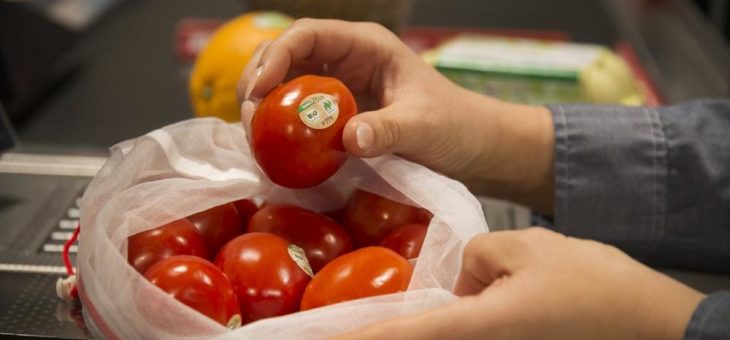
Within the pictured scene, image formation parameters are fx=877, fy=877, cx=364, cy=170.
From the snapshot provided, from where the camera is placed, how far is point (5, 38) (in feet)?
4.61

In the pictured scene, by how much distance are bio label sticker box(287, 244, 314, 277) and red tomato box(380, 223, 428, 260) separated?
0.26 ft

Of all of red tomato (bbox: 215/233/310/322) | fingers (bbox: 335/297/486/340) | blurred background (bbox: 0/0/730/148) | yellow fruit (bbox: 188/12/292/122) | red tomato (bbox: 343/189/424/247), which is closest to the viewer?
fingers (bbox: 335/297/486/340)

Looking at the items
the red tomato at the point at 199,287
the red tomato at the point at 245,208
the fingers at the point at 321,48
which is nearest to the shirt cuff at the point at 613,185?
the fingers at the point at 321,48

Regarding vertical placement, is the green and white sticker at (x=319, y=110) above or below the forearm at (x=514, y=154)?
above

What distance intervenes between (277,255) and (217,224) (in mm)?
106

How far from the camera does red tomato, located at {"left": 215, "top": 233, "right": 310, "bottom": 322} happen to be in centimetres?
71

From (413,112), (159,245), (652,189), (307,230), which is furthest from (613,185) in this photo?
(159,245)

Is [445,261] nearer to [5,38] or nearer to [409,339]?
[409,339]

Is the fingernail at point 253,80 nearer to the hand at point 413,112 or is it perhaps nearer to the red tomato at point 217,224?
the hand at point 413,112

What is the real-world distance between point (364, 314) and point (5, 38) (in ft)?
3.27

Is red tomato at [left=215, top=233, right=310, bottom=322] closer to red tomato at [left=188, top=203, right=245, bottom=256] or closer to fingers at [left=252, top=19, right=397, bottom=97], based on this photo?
red tomato at [left=188, top=203, right=245, bottom=256]

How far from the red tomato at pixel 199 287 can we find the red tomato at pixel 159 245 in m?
0.04

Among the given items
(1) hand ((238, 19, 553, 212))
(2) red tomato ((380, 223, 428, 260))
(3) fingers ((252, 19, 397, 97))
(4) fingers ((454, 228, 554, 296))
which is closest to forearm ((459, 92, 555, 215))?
(1) hand ((238, 19, 553, 212))

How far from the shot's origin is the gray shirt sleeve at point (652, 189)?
1.02m
